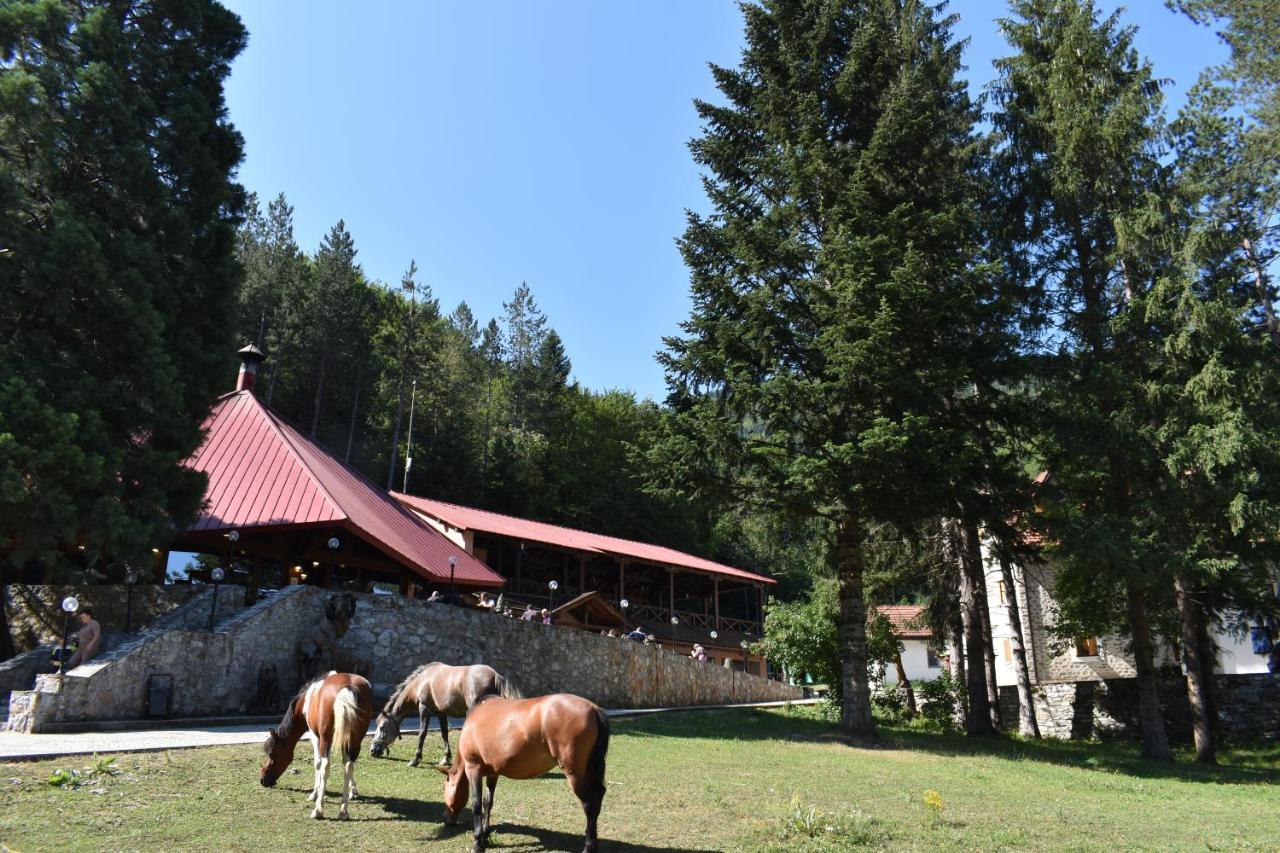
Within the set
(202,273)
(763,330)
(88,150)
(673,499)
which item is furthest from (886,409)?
(88,150)

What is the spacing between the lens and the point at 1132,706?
2255cm

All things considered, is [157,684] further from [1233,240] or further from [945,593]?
[1233,240]

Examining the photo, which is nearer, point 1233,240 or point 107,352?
→ point 107,352

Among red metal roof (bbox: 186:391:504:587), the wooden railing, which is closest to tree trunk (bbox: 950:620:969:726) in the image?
red metal roof (bbox: 186:391:504:587)

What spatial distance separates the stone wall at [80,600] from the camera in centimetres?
1362

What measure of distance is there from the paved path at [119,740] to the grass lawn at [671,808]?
332mm

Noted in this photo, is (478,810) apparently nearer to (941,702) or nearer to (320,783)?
(320,783)

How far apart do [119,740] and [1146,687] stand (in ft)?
57.6

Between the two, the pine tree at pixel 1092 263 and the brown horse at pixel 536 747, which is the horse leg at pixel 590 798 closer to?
the brown horse at pixel 536 747

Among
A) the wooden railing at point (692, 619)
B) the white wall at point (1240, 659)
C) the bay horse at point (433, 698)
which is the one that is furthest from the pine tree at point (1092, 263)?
the wooden railing at point (692, 619)

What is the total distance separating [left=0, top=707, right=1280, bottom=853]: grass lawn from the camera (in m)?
6.34

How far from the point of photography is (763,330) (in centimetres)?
1614

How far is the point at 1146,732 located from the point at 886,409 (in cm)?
863

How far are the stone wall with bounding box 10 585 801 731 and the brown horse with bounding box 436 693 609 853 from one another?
3178mm
